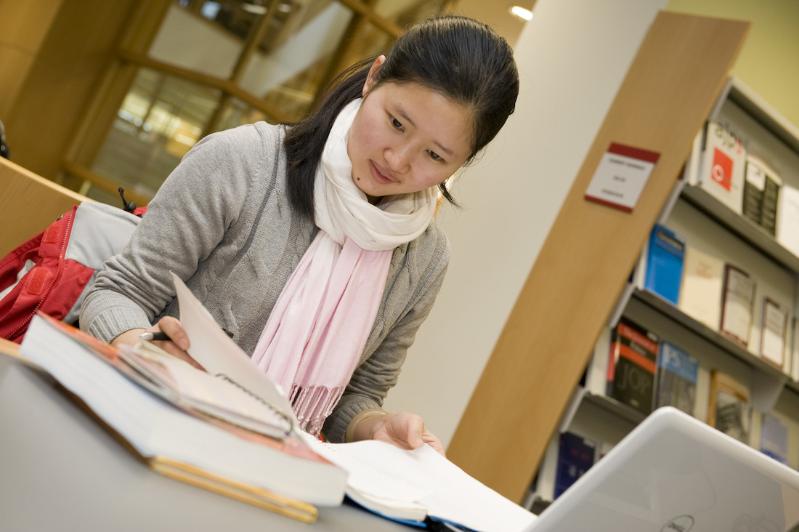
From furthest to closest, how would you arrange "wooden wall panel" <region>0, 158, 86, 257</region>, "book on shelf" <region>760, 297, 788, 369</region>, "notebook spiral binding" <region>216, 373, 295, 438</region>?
1. "book on shelf" <region>760, 297, 788, 369</region>
2. "wooden wall panel" <region>0, 158, 86, 257</region>
3. "notebook spiral binding" <region>216, 373, 295, 438</region>

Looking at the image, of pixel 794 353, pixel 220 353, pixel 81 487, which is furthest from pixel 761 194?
pixel 81 487

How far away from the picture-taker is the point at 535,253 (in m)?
3.46

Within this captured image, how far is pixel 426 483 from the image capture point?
3.45 feet

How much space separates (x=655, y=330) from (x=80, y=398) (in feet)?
9.88

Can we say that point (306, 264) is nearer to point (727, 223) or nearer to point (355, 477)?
point (355, 477)

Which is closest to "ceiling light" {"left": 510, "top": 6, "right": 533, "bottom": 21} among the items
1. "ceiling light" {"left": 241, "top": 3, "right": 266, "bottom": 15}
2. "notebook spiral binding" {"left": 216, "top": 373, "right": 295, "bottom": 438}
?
"ceiling light" {"left": 241, "top": 3, "right": 266, "bottom": 15}

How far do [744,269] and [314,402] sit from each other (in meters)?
2.78

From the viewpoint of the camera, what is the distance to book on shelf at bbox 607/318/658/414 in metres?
3.21

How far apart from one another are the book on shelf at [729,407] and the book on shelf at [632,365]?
408mm

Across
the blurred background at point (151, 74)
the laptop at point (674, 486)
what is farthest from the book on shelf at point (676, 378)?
the blurred background at point (151, 74)

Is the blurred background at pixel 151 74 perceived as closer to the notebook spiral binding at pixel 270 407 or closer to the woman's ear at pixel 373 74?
the woman's ear at pixel 373 74

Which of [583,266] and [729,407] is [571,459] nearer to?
[583,266]

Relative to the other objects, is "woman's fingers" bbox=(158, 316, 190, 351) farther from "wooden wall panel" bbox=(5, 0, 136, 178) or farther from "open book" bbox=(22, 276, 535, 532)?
"wooden wall panel" bbox=(5, 0, 136, 178)

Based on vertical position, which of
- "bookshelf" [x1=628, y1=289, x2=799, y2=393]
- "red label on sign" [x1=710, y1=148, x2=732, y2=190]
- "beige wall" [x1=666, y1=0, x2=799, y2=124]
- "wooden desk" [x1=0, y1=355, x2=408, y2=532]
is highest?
"beige wall" [x1=666, y1=0, x2=799, y2=124]
